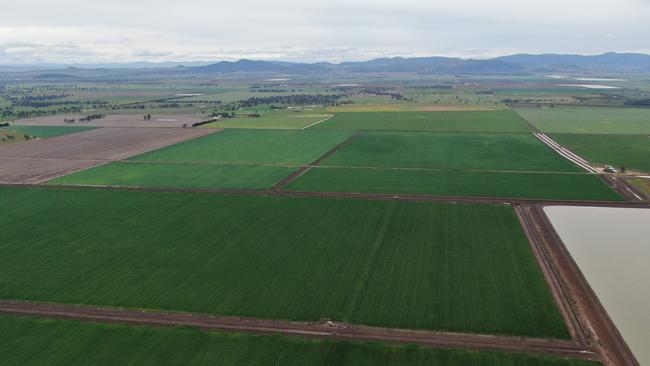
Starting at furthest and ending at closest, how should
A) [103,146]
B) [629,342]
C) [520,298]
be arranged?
1. [103,146]
2. [520,298]
3. [629,342]

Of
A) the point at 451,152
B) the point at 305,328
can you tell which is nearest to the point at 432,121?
the point at 451,152

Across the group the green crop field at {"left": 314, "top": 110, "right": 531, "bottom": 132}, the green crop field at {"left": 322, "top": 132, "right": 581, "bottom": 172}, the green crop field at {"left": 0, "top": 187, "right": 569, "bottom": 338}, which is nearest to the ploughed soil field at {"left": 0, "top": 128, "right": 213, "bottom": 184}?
the green crop field at {"left": 0, "top": 187, "right": 569, "bottom": 338}

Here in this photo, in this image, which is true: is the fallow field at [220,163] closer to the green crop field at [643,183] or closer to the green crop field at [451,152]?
the green crop field at [451,152]

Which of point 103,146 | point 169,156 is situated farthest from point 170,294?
point 103,146

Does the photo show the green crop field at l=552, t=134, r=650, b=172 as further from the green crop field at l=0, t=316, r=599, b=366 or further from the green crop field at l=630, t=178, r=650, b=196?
the green crop field at l=0, t=316, r=599, b=366

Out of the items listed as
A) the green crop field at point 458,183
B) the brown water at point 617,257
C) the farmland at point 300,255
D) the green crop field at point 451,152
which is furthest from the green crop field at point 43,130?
the brown water at point 617,257

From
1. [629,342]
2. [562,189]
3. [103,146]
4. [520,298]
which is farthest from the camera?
[103,146]

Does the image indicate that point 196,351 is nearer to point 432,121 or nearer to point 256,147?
point 256,147

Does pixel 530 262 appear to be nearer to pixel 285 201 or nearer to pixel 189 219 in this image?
pixel 285 201
